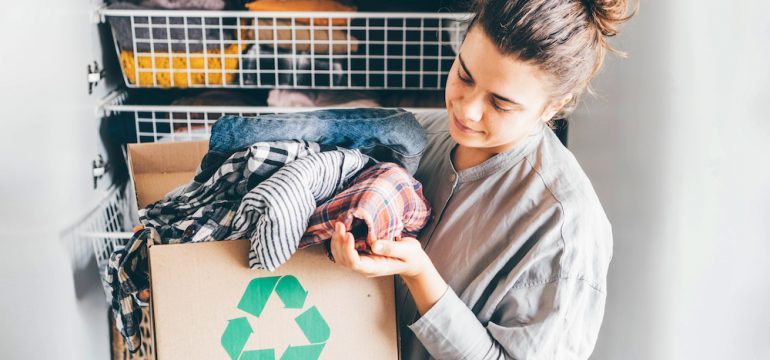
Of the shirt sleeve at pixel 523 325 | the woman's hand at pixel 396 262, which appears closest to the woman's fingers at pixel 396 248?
the woman's hand at pixel 396 262

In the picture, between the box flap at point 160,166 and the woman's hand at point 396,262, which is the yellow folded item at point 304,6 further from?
the woman's hand at point 396,262

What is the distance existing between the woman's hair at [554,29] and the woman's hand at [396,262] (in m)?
0.26

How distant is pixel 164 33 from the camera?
1411 mm

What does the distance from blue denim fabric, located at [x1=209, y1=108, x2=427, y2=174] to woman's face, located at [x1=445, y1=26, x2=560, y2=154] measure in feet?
0.20

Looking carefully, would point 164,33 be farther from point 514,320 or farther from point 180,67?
point 514,320

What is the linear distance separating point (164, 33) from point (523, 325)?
3.12ft

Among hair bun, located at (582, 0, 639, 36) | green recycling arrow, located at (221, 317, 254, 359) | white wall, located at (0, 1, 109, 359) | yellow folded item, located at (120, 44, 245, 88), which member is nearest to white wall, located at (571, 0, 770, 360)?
hair bun, located at (582, 0, 639, 36)

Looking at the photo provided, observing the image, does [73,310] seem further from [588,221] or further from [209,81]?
[588,221]

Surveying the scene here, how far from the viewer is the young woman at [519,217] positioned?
815 mm

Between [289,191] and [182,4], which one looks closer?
[289,191]

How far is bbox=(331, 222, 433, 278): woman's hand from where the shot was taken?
72 centimetres

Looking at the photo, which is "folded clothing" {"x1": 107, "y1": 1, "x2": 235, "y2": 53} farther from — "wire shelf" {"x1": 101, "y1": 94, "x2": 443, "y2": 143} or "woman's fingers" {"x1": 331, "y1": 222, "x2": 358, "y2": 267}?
"woman's fingers" {"x1": 331, "y1": 222, "x2": 358, "y2": 267}

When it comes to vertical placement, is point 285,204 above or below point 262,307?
above

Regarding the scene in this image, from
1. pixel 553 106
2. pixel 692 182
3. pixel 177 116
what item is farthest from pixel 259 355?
pixel 177 116
